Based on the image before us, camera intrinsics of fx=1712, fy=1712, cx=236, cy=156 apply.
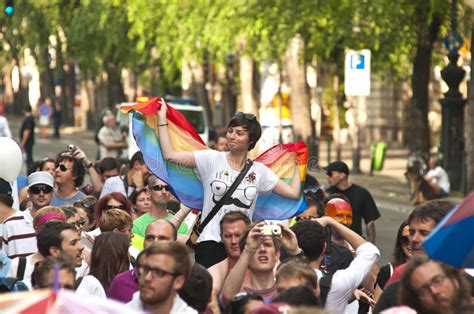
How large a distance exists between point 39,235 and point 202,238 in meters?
1.58

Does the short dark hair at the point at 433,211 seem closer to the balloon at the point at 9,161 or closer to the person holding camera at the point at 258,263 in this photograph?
the person holding camera at the point at 258,263

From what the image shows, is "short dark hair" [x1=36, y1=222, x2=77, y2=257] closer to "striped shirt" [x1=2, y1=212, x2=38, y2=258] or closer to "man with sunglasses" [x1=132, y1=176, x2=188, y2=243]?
"striped shirt" [x1=2, y1=212, x2=38, y2=258]

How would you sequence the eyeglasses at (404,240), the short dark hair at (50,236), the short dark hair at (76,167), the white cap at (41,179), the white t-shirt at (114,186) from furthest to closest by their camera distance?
the white t-shirt at (114,186) → the short dark hair at (76,167) → the white cap at (41,179) → the eyeglasses at (404,240) → the short dark hair at (50,236)

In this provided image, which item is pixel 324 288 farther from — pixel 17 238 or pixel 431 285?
pixel 17 238

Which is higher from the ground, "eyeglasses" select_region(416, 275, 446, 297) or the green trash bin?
"eyeglasses" select_region(416, 275, 446, 297)

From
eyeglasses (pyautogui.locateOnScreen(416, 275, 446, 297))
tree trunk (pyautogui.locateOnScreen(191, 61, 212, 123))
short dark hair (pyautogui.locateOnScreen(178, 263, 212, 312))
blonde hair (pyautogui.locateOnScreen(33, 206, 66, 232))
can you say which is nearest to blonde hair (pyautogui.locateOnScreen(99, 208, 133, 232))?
blonde hair (pyautogui.locateOnScreen(33, 206, 66, 232))

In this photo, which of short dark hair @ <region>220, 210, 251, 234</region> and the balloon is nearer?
short dark hair @ <region>220, 210, 251, 234</region>

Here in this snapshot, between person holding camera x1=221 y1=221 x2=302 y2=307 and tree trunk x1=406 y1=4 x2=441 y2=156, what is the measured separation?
25.5 metres

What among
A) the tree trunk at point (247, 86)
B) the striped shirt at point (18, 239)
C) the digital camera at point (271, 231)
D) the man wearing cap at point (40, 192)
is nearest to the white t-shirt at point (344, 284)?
the digital camera at point (271, 231)

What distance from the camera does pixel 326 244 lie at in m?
10.1

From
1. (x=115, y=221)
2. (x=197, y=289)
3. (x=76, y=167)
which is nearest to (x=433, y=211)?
(x=197, y=289)

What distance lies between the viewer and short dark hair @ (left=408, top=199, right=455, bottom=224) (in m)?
9.13

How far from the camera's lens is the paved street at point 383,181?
82.6 ft

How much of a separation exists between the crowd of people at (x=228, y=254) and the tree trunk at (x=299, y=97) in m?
29.5
